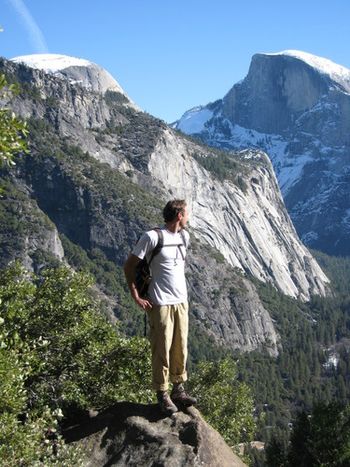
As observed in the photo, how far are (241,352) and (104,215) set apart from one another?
68.9 m

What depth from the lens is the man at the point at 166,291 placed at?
38.0 ft

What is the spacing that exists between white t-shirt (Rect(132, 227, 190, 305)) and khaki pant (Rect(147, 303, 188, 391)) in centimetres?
22

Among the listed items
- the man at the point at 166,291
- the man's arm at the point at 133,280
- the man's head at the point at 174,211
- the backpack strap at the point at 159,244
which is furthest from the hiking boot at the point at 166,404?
the man's head at the point at 174,211

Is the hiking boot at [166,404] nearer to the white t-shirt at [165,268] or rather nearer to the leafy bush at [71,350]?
the white t-shirt at [165,268]

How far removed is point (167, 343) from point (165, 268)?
164cm

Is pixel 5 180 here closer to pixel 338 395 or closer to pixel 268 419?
pixel 268 419

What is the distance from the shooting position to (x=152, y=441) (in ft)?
39.1

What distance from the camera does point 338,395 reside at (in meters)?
167

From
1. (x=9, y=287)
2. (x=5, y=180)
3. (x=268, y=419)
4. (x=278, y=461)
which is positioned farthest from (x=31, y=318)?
(x=5, y=180)

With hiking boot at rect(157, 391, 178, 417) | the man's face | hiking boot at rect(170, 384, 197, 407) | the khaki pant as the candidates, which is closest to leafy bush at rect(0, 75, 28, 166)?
the man's face

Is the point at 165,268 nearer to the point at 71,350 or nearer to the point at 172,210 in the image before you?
the point at 172,210

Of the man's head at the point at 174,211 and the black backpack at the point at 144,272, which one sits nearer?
the black backpack at the point at 144,272

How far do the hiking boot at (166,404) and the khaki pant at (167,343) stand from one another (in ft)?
0.85

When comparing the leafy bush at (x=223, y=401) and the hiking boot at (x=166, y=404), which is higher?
the hiking boot at (x=166, y=404)
